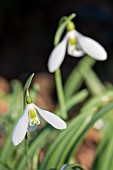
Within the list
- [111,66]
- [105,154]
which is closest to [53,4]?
[111,66]

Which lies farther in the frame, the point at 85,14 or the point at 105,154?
the point at 85,14

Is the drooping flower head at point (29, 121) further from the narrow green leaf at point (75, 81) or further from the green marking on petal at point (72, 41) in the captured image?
the narrow green leaf at point (75, 81)

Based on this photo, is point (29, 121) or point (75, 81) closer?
point (29, 121)

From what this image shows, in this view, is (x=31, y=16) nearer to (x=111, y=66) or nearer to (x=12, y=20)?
(x=12, y=20)

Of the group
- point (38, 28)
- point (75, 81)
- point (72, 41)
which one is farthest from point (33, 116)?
point (38, 28)

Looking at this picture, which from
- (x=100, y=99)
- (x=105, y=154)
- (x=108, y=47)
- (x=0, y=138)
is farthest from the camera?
(x=108, y=47)

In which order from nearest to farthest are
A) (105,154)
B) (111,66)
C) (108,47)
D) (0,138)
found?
(105,154) < (0,138) < (111,66) < (108,47)

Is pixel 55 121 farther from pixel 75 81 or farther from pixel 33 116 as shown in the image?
pixel 75 81

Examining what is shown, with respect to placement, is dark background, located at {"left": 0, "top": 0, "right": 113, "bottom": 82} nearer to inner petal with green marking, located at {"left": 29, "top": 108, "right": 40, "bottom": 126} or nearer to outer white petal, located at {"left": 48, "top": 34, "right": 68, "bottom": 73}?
outer white petal, located at {"left": 48, "top": 34, "right": 68, "bottom": 73}
